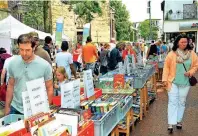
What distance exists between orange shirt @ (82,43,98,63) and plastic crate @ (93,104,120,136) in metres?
6.74

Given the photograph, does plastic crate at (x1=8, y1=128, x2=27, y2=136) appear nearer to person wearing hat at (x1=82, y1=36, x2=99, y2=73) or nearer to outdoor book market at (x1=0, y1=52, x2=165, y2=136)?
outdoor book market at (x1=0, y1=52, x2=165, y2=136)

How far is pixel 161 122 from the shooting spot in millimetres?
6445

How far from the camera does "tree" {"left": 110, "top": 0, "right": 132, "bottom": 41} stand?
58.3 meters

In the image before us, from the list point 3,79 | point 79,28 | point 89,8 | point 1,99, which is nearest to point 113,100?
point 1,99

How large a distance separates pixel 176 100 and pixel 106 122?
2.42 metres

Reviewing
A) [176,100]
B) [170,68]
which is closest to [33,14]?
[170,68]

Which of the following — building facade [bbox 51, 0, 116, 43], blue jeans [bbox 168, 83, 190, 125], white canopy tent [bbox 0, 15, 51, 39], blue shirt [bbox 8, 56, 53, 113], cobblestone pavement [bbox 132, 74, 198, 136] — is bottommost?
cobblestone pavement [bbox 132, 74, 198, 136]

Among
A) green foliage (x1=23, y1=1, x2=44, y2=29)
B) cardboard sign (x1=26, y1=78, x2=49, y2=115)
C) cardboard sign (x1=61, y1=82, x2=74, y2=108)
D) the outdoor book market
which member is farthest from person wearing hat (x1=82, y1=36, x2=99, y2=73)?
green foliage (x1=23, y1=1, x2=44, y2=29)

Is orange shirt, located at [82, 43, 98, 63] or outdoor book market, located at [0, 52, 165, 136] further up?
orange shirt, located at [82, 43, 98, 63]

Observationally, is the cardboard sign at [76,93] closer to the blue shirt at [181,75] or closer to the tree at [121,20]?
A: the blue shirt at [181,75]

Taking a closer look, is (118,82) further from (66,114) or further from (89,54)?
(89,54)

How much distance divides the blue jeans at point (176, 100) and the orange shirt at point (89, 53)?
17.4ft

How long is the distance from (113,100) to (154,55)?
7990 mm

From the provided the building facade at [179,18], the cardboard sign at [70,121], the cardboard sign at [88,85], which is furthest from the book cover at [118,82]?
the building facade at [179,18]
